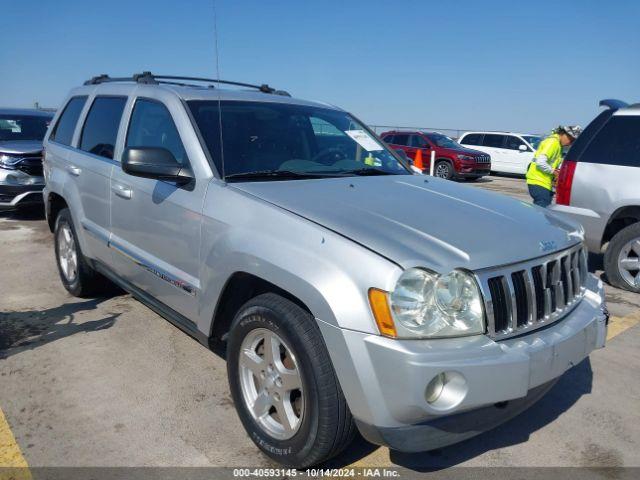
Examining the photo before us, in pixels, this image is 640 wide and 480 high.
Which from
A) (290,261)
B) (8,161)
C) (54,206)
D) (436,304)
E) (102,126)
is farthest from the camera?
(8,161)

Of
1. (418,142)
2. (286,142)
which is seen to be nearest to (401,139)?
(418,142)

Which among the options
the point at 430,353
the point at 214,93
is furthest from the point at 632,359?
the point at 214,93

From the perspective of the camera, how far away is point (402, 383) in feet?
6.66

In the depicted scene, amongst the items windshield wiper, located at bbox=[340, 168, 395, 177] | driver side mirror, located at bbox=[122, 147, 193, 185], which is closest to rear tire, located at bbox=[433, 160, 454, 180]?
windshield wiper, located at bbox=[340, 168, 395, 177]

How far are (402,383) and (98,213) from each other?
2947 mm

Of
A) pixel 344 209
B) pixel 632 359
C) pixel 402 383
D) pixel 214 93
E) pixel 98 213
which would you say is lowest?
pixel 632 359

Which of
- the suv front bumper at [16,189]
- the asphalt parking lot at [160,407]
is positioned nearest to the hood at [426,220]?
the asphalt parking lot at [160,407]

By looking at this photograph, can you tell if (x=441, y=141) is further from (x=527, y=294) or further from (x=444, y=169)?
(x=527, y=294)

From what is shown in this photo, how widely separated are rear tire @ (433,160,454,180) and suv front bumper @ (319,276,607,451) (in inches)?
644

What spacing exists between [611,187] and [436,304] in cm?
430

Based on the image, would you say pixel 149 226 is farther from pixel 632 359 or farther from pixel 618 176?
pixel 618 176

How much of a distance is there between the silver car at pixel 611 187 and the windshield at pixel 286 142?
9.07 feet

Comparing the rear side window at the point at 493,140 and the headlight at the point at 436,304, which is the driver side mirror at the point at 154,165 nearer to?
the headlight at the point at 436,304

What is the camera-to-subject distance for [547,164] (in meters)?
7.21
